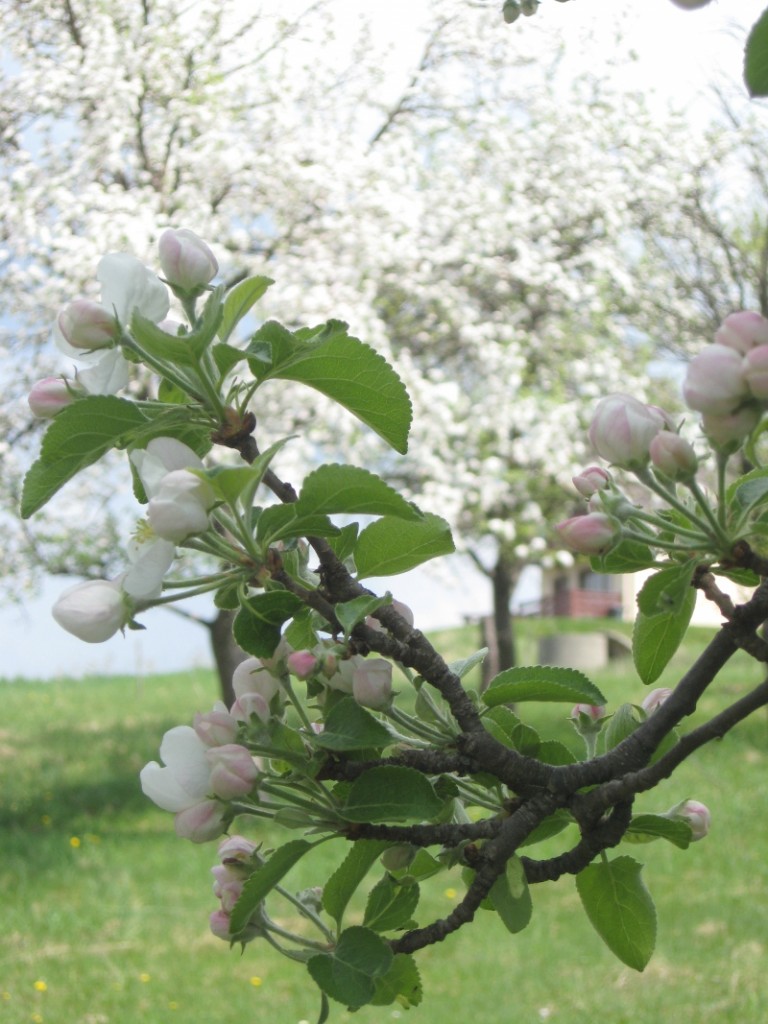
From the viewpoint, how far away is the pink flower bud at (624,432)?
33.3 inches

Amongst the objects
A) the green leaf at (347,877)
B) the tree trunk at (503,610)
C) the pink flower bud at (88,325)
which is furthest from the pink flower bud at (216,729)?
the tree trunk at (503,610)

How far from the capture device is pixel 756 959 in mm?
4910

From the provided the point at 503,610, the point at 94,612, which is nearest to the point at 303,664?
the point at 94,612

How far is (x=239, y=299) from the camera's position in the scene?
3.29ft

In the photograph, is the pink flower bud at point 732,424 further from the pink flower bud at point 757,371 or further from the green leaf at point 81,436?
the green leaf at point 81,436

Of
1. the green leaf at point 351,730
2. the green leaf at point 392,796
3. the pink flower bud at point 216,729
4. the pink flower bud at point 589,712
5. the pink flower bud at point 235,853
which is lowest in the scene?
the pink flower bud at point 235,853

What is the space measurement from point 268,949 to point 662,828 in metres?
5.02

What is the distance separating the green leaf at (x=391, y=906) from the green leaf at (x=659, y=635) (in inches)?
12.0

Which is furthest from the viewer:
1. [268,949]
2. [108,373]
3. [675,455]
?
[268,949]

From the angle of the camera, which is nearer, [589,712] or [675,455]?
[675,455]

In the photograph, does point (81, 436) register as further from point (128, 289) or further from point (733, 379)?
point (733, 379)

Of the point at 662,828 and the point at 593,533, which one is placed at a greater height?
the point at 593,533

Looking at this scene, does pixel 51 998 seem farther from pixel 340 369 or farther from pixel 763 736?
pixel 763 736

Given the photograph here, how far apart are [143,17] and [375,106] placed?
2065mm
